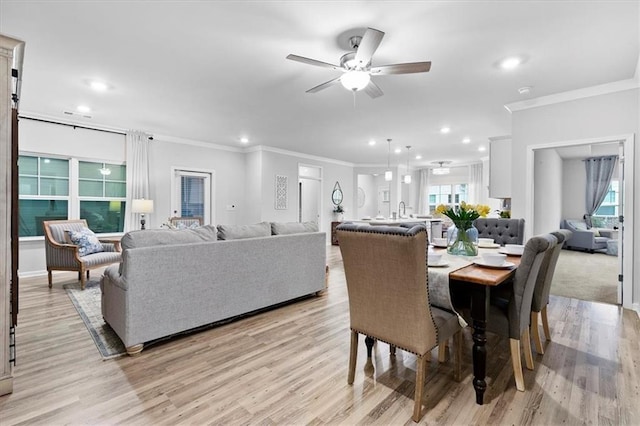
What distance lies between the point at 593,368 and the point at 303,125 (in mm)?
4808

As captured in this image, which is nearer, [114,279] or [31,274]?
[114,279]

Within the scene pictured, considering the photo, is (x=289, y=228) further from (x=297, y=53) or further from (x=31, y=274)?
(x=31, y=274)

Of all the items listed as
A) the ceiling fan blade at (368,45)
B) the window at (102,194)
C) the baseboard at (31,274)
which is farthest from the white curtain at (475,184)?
the baseboard at (31,274)

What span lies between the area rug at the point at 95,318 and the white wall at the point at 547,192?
6.80m

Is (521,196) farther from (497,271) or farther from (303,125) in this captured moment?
(303,125)

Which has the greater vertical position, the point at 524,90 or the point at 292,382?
the point at 524,90

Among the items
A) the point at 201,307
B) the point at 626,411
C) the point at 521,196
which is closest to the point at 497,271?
the point at 626,411

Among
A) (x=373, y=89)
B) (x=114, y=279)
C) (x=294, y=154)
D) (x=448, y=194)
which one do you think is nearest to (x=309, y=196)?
(x=294, y=154)

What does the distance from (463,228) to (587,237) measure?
7086 mm

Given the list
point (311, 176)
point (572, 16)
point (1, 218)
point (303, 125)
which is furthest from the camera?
point (311, 176)

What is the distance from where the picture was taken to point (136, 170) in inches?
231

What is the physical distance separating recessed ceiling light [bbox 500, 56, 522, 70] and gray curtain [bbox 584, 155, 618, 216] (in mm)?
6907

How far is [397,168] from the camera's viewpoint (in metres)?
10.2

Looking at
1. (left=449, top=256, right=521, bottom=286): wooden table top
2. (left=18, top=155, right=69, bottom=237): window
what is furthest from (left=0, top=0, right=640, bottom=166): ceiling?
(left=449, top=256, right=521, bottom=286): wooden table top
